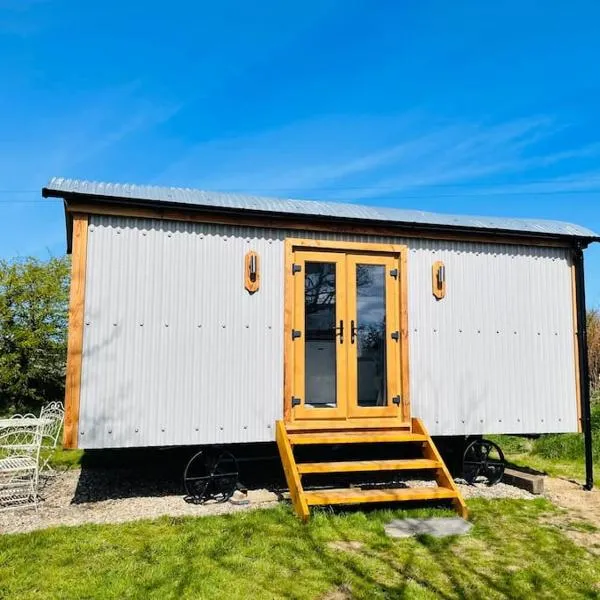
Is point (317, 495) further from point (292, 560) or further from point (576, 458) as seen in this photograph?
point (576, 458)

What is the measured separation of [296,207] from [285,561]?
3779mm

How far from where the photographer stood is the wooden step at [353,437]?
5.68m

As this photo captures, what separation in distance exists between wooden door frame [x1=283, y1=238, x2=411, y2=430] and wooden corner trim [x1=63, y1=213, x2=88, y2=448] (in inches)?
82.9

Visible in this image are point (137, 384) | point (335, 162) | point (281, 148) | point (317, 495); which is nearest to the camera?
point (317, 495)

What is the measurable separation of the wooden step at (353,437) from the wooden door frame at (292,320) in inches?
3.3

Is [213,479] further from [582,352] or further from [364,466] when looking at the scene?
[582,352]

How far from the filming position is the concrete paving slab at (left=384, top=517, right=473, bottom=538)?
462 centimetres

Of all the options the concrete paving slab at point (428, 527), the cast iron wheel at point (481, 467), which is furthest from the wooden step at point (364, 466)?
the cast iron wheel at point (481, 467)

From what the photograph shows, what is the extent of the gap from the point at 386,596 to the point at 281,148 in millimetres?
16198

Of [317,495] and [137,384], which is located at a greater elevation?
[137,384]

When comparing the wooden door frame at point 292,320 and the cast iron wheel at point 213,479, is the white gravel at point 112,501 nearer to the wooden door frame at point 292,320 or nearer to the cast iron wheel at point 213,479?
the cast iron wheel at point 213,479

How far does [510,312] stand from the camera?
6734 mm

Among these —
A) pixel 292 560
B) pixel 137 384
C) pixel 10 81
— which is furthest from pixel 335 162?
pixel 292 560

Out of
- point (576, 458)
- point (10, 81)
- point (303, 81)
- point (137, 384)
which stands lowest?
point (576, 458)
